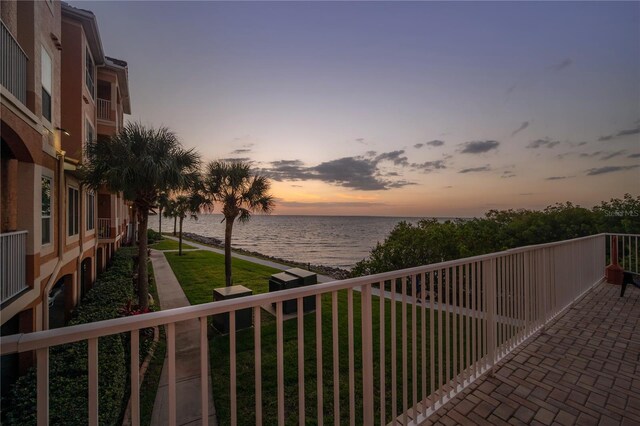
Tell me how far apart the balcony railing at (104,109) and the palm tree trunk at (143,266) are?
28.8 ft

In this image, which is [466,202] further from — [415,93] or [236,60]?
[236,60]

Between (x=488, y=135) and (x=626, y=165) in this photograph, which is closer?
(x=626, y=165)

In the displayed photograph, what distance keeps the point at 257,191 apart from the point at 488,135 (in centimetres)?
938

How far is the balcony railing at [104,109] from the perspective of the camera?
1300 centimetres

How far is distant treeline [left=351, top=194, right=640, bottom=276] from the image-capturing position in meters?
8.10

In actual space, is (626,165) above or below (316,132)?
below

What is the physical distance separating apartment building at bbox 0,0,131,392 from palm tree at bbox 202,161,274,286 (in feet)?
12.8

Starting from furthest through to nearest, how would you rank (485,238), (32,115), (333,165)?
(333,165) < (485,238) < (32,115)

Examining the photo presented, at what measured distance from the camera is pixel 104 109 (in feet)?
43.6

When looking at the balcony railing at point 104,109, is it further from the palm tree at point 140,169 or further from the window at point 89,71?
the palm tree at point 140,169

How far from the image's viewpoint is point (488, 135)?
11227mm

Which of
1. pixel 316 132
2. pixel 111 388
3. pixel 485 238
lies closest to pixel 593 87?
pixel 485 238

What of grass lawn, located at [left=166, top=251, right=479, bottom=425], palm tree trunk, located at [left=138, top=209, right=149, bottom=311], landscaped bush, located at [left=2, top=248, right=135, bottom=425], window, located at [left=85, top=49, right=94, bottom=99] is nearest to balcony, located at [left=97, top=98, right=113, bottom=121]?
window, located at [left=85, top=49, right=94, bottom=99]

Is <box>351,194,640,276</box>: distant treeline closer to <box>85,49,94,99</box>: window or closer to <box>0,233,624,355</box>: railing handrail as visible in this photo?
<box>0,233,624,355</box>: railing handrail
